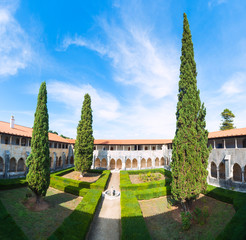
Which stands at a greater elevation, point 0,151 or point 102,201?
point 0,151

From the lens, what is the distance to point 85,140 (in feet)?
88.0

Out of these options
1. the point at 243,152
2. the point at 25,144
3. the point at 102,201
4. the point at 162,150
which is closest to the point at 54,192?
the point at 102,201

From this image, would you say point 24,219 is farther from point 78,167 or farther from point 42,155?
point 78,167

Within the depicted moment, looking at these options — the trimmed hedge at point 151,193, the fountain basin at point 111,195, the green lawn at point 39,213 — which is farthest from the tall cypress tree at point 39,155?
the trimmed hedge at point 151,193

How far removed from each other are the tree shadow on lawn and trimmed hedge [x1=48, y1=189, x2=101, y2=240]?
4915 millimetres

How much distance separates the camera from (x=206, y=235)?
→ 32.0 feet

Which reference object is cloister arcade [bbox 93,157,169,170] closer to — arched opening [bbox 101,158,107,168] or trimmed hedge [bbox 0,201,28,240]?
arched opening [bbox 101,158,107,168]

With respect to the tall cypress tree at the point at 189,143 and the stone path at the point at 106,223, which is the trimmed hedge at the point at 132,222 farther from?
the tall cypress tree at the point at 189,143

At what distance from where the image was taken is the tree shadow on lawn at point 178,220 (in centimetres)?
1009

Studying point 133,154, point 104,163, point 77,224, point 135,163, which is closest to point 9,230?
point 77,224

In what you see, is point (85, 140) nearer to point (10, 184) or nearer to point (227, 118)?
point (10, 184)

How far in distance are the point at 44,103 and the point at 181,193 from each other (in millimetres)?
15804

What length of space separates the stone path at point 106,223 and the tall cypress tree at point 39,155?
5.91m

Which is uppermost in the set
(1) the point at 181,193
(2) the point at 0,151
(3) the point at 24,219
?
(2) the point at 0,151
